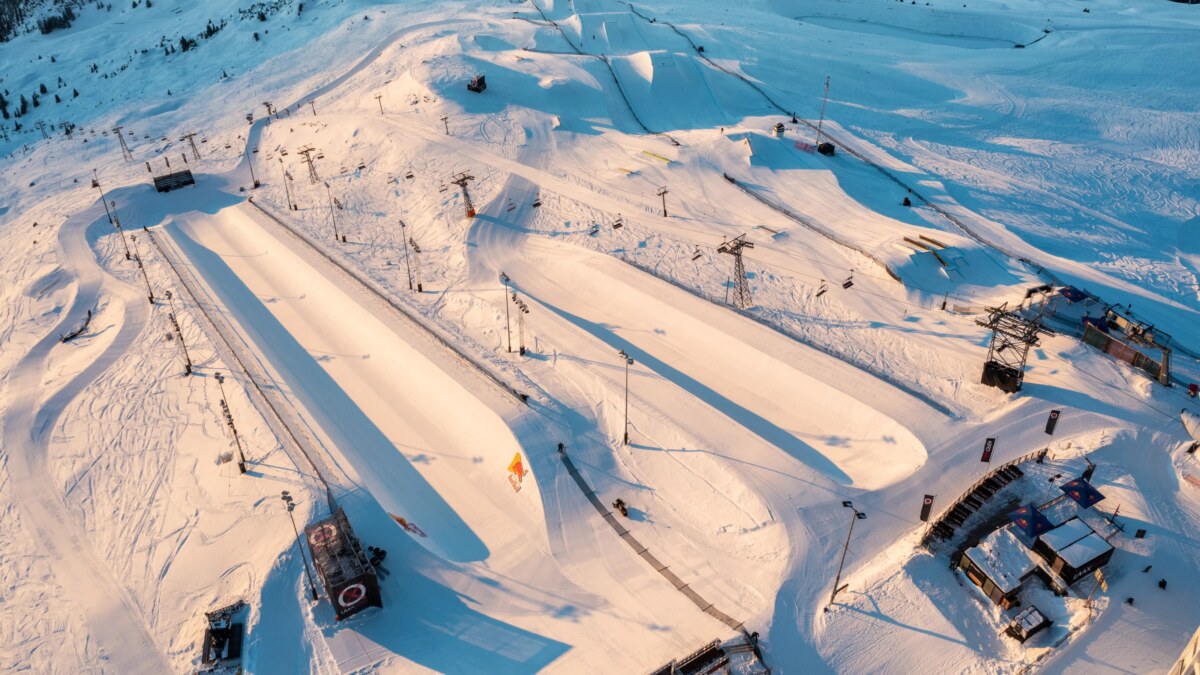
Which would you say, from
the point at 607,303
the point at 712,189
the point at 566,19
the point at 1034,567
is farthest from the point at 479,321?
the point at 566,19

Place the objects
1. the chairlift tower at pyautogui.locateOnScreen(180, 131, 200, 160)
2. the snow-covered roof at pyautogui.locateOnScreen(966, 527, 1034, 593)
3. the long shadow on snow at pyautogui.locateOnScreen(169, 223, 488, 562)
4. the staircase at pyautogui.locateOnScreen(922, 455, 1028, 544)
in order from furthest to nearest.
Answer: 1. the chairlift tower at pyautogui.locateOnScreen(180, 131, 200, 160)
2. the long shadow on snow at pyautogui.locateOnScreen(169, 223, 488, 562)
3. the staircase at pyautogui.locateOnScreen(922, 455, 1028, 544)
4. the snow-covered roof at pyautogui.locateOnScreen(966, 527, 1034, 593)

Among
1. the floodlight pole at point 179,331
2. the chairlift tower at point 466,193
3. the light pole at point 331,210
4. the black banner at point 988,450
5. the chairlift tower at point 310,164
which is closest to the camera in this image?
the black banner at point 988,450

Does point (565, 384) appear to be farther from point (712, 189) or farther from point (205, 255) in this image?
point (205, 255)

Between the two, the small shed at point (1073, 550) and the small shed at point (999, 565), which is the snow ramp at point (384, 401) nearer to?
the small shed at point (999, 565)

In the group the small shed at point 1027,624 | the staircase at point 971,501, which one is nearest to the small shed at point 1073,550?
the small shed at point 1027,624

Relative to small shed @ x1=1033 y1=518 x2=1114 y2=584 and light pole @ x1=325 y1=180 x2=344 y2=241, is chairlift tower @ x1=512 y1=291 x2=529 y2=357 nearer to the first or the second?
light pole @ x1=325 y1=180 x2=344 y2=241

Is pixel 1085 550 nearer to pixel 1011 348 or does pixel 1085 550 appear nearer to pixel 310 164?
pixel 1011 348

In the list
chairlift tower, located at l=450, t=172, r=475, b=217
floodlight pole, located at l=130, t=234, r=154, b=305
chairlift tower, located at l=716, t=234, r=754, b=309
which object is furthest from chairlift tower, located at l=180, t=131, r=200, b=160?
chairlift tower, located at l=716, t=234, r=754, b=309

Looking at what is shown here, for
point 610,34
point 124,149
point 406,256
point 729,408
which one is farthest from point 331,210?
point 610,34
